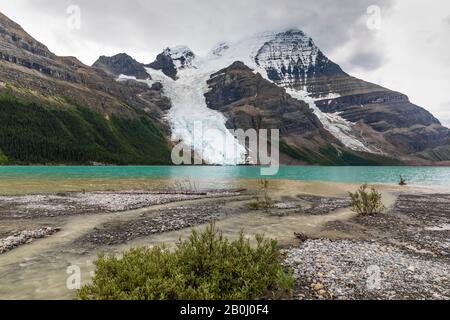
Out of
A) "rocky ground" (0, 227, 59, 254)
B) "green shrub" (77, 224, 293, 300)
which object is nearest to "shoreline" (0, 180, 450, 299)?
"rocky ground" (0, 227, 59, 254)

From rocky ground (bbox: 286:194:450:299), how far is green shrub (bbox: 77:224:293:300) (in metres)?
1.53

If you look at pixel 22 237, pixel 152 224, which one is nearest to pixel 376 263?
pixel 152 224

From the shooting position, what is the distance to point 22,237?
66.5 ft

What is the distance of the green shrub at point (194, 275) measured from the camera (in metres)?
9.55

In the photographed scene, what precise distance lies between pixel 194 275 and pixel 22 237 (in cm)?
1482

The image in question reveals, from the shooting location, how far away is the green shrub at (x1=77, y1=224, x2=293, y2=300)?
376 inches

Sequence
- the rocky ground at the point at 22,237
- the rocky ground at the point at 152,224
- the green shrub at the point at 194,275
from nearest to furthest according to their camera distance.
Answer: the green shrub at the point at 194,275 → the rocky ground at the point at 22,237 → the rocky ground at the point at 152,224

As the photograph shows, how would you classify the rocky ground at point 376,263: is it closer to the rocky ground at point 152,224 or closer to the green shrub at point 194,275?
the green shrub at point 194,275

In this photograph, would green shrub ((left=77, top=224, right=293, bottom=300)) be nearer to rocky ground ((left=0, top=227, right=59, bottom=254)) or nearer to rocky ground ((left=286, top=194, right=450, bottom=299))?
rocky ground ((left=286, top=194, right=450, bottom=299))

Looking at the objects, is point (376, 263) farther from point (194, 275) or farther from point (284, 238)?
point (194, 275)

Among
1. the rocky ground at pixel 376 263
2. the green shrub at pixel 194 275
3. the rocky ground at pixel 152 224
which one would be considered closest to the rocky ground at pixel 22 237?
the rocky ground at pixel 152 224

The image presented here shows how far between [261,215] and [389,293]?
819 inches

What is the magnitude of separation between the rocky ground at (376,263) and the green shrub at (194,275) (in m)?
1.53
